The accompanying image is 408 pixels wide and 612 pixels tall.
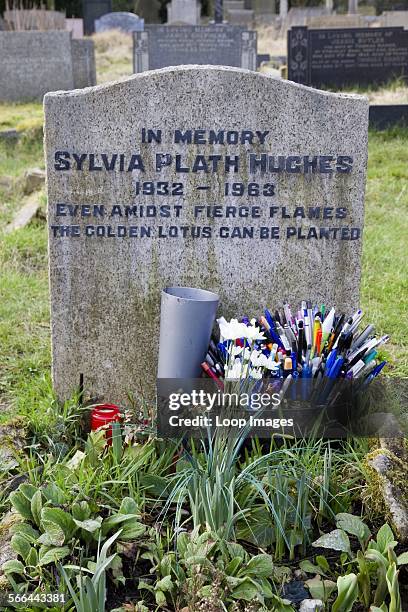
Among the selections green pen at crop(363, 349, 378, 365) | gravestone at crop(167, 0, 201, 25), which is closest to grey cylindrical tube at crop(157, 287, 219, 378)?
green pen at crop(363, 349, 378, 365)

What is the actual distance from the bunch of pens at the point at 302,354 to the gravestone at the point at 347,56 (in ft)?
28.5

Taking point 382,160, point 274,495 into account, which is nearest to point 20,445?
point 274,495

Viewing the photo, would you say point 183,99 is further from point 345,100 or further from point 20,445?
point 20,445

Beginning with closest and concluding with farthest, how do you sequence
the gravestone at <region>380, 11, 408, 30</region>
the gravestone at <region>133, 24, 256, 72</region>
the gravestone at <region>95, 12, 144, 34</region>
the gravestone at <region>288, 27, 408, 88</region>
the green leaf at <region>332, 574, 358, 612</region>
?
the green leaf at <region>332, 574, 358, 612</region> < the gravestone at <region>288, 27, 408, 88</region> < the gravestone at <region>133, 24, 256, 72</region> < the gravestone at <region>380, 11, 408, 30</region> < the gravestone at <region>95, 12, 144, 34</region>

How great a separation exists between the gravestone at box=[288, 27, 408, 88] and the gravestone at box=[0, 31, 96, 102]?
3.70 meters

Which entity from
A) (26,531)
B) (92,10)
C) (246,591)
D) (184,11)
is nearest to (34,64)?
(184,11)

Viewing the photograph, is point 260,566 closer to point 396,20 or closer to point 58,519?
point 58,519

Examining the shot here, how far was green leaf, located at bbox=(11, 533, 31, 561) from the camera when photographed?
205 cm

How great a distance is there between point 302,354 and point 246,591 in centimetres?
98

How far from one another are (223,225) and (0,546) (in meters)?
1.46

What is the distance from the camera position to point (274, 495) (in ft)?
7.37

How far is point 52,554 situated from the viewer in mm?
2004

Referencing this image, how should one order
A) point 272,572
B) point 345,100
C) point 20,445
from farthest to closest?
point 345,100
point 20,445
point 272,572

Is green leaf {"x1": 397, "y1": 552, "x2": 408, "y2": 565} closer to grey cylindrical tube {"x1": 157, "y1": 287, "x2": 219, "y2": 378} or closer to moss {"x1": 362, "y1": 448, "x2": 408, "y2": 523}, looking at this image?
moss {"x1": 362, "y1": 448, "x2": 408, "y2": 523}
